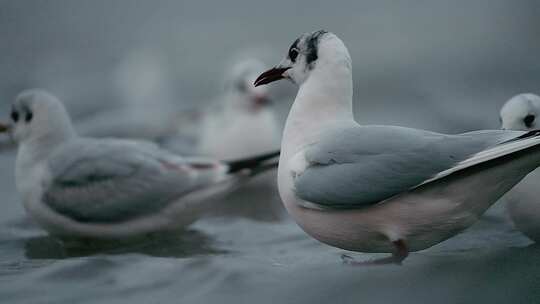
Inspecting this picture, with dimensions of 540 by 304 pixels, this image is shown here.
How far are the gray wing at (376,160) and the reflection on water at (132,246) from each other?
1117 mm

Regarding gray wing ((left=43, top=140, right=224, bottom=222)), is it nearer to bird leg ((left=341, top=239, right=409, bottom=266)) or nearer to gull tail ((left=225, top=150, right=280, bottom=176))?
gull tail ((left=225, top=150, right=280, bottom=176))

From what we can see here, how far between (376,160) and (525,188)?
0.82m

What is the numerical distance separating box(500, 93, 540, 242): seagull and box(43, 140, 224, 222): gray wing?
1.55 metres

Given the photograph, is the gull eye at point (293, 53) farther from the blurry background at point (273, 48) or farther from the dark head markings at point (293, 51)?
the blurry background at point (273, 48)

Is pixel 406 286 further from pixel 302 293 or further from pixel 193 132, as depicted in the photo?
Result: pixel 193 132

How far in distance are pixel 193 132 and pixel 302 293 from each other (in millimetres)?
3653

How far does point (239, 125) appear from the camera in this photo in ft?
20.3

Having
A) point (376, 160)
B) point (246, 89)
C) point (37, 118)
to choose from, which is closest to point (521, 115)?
point (376, 160)

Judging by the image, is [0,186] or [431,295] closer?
[431,295]

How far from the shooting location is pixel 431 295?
9.87 ft

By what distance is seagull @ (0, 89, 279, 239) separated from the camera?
431 cm

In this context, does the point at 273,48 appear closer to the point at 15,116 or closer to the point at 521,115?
the point at 15,116

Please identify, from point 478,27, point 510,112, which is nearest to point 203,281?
point 510,112

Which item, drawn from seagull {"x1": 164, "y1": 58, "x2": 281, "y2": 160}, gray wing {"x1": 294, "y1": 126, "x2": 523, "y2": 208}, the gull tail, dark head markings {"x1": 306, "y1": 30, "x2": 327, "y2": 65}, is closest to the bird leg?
gray wing {"x1": 294, "y1": 126, "x2": 523, "y2": 208}
